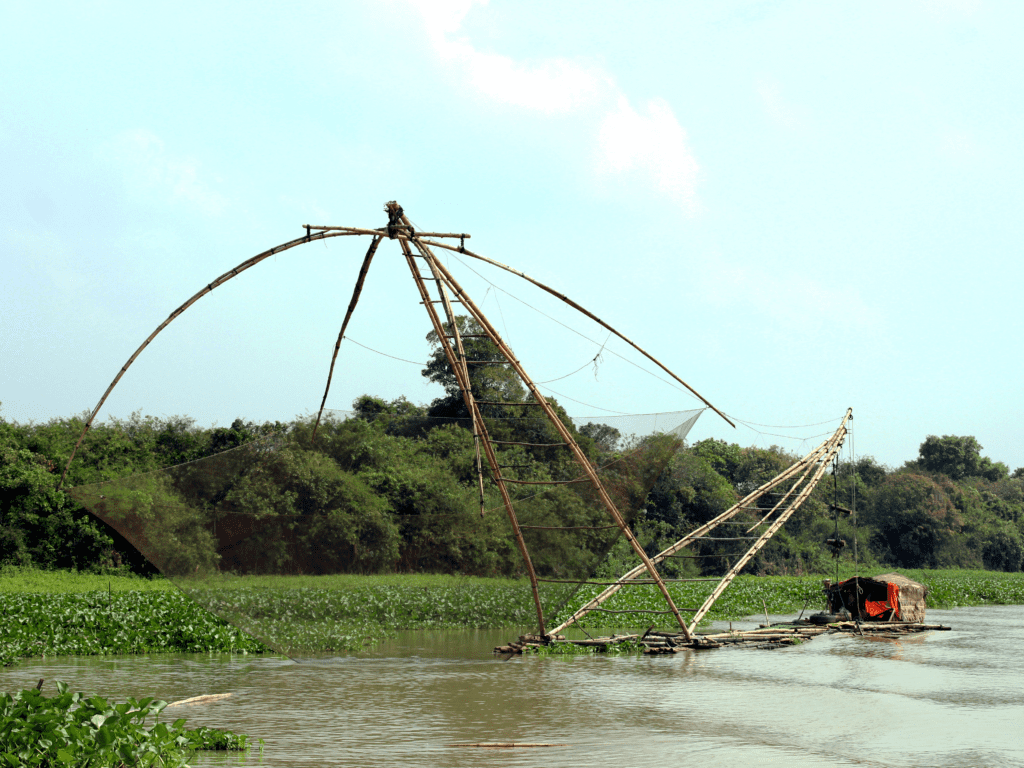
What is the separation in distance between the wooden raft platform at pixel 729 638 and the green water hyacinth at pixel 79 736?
6.68 metres

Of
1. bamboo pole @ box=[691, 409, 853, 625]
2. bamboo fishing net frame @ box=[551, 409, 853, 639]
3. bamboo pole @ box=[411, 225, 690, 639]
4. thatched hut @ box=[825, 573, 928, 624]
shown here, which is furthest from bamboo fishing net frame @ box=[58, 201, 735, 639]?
thatched hut @ box=[825, 573, 928, 624]

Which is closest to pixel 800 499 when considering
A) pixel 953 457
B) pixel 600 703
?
pixel 600 703

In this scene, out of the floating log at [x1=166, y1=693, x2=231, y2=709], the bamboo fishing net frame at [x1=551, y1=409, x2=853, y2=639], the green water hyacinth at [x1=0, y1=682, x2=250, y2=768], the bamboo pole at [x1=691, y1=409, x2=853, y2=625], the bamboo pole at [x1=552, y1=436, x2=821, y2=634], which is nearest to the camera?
the green water hyacinth at [x1=0, y1=682, x2=250, y2=768]

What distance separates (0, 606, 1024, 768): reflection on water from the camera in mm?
6867

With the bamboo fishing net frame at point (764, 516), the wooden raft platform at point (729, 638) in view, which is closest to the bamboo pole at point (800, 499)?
the bamboo fishing net frame at point (764, 516)

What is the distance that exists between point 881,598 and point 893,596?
0.82ft

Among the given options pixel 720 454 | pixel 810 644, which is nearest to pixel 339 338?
pixel 810 644

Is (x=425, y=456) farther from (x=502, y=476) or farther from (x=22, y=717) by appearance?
(x=22, y=717)

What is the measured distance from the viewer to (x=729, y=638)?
13.2 metres

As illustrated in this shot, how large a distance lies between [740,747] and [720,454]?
136ft

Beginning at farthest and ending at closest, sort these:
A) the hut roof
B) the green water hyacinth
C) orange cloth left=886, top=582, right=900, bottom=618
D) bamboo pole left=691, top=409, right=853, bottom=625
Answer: the hut roof, orange cloth left=886, top=582, right=900, bottom=618, bamboo pole left=691, top=409, right=853, bottom=625, the green water hyacinth

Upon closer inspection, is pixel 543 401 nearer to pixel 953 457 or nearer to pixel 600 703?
pixel 600 703

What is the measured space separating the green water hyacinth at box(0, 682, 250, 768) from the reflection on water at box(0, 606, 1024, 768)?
1.02m

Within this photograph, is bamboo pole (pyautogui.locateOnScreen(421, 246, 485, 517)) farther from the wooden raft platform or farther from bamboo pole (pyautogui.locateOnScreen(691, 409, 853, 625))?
bamboo pole (pyautogui.locateOnScreen(691, 409, 853, 625))
